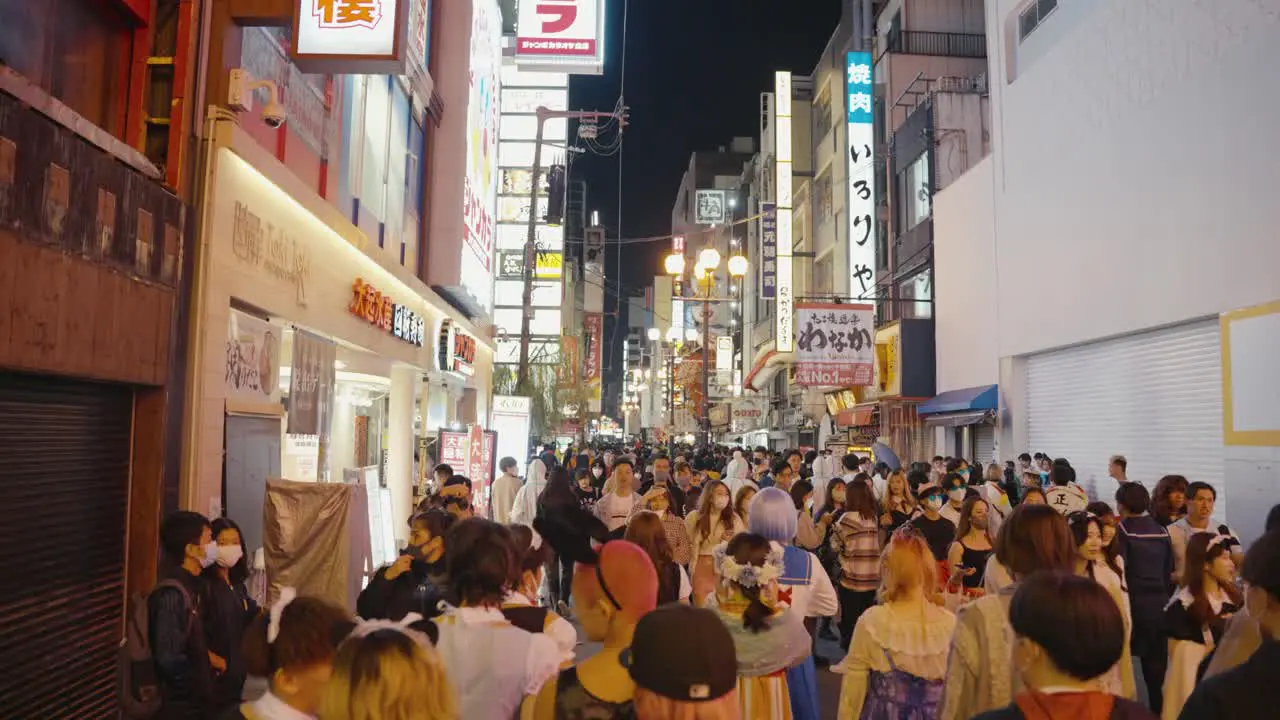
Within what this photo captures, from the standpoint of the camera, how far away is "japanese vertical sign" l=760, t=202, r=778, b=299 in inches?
1502

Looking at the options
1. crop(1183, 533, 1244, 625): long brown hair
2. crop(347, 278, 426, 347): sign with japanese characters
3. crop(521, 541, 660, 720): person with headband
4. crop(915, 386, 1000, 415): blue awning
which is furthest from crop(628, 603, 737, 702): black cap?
crop(915, 386, 1000, 415): blue awning

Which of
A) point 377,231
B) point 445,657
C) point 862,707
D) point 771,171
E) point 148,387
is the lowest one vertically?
point 862,707

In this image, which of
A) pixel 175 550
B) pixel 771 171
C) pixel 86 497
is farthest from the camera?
pixel 771 171

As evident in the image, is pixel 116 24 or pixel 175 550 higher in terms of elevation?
pixel 116 24

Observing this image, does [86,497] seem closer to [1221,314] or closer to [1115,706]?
[1115,706]

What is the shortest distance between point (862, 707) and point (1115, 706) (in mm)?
1896

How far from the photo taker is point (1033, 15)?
21.1m

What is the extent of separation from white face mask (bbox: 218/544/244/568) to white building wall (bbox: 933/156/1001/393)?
19509 mm

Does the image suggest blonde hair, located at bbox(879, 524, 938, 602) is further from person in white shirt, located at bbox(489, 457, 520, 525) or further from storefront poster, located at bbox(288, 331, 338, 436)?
person in white shirt, located at bbox(489, 457, 520, 525)

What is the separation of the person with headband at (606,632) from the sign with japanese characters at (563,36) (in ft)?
57.2

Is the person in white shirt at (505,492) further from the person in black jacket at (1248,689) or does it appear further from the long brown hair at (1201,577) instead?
the person in black jacket at (1248,689)

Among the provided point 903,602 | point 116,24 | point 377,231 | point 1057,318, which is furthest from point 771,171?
point 903,602

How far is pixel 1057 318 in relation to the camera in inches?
771

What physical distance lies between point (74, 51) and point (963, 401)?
802 inches
